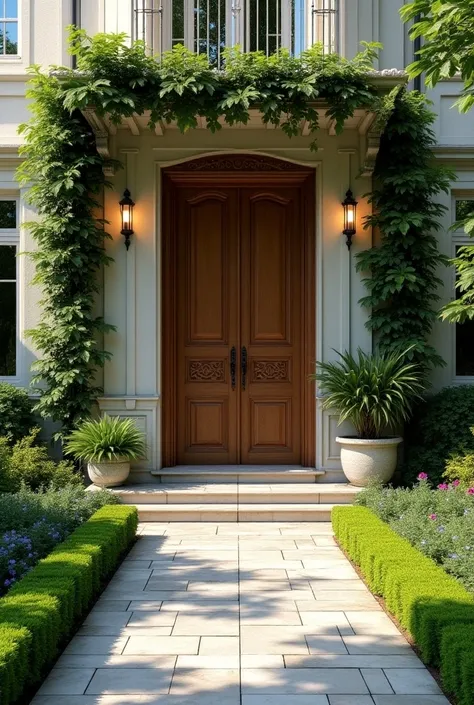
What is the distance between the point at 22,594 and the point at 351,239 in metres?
5.76

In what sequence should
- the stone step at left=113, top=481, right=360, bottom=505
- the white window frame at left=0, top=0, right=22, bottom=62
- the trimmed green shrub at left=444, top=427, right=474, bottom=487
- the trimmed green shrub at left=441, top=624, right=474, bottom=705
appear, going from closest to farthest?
1. the trimmed green shrub at left=441, top=624, right=474, bottom=705
2. the trimmed green shrub at left=444, top=427, right=474, bottom=487
3. the stone step at left=113, top=481, right=360, bottom=505
4. the white window frame at left=0, top=0, right=22, bottom=62

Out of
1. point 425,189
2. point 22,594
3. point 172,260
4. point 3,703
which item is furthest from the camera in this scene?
point 172,260

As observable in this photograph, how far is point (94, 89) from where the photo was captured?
746 centimetres

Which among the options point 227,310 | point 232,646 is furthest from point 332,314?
point 232,646

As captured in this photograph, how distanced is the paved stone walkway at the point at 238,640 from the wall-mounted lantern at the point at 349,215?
12.2 feet

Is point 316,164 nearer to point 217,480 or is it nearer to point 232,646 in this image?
point 217,480

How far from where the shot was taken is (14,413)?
27.3 ft

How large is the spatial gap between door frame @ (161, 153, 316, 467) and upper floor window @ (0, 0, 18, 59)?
2.36 meters

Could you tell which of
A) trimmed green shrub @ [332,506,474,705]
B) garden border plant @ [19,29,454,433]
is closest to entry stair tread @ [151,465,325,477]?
garden border plant @ [19,29,454,433]

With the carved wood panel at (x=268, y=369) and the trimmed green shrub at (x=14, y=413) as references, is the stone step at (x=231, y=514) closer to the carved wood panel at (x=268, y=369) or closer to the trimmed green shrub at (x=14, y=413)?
the trimmed green shrub at (x=14, y=413)

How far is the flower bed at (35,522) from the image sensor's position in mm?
4895

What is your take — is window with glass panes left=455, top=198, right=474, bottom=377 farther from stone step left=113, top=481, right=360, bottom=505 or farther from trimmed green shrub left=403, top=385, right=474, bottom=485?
stone step left=113, top=481, right=360, bottom=505

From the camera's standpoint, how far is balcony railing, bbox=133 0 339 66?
335 inches

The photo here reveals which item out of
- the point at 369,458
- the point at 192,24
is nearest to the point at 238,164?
the point at 192,24
